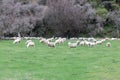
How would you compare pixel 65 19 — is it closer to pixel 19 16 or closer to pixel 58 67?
pixel 19 16

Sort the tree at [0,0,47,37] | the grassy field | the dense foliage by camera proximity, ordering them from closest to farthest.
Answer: the grassy field → the tree at [0,0,47,37] → the dense foliage

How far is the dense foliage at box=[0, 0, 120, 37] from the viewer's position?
4812 centimetres

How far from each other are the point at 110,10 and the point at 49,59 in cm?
3680

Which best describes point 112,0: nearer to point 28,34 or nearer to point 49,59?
point 28,34

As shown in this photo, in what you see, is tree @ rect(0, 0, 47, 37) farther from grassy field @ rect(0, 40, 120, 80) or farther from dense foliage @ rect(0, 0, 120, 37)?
grassy field @ rect(0, 40, 120, 80)

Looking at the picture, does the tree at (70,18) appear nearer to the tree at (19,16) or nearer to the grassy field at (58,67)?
the tree at (19,16)

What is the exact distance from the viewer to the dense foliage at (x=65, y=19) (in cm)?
4812

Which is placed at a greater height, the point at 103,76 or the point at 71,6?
the point at 103,76

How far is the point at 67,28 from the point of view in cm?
4850

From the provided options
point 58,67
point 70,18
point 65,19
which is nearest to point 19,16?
point 65,19

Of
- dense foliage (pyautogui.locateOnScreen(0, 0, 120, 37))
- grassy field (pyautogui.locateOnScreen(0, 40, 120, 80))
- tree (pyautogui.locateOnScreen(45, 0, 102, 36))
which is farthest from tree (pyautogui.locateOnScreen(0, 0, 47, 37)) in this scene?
grassy field (pyautogui.locateOnScreen(0, 40, 120, 80))

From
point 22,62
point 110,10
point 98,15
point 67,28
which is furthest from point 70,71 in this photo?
point 110,10

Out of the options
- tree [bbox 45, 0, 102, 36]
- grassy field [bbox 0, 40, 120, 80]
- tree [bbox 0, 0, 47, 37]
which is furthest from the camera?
tree [bbox 45, 0, 102, 36]

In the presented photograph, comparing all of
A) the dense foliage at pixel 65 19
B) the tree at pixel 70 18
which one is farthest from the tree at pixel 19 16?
the tree at pixel 70 18
